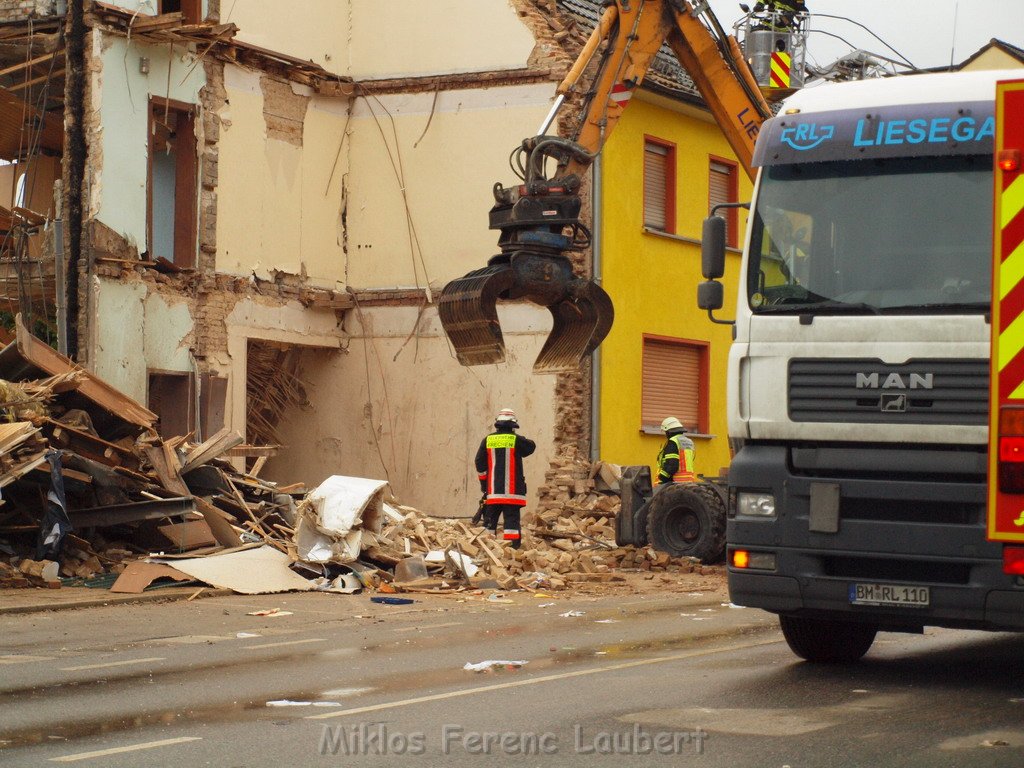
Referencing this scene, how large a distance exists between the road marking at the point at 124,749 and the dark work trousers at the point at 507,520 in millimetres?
11313

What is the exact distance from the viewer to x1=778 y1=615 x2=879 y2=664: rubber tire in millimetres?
9945

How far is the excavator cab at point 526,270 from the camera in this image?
13914 millimetres

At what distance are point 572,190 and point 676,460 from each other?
18.9 feet

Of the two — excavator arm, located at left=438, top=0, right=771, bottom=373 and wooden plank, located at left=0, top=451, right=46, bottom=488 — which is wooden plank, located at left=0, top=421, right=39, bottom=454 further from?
excavator arm, located at left=438, top=0, right=771, bottom=373

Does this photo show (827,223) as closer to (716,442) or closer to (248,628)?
(248,628)

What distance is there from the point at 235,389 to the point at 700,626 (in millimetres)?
13331

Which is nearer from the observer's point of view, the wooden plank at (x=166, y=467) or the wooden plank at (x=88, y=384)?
the wooden plank at (x=88, y=384)

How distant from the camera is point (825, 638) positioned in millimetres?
9961

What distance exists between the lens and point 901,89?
30.4 feet

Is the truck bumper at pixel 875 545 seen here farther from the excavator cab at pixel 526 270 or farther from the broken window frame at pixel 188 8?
the broken window frame at pixel 188 8

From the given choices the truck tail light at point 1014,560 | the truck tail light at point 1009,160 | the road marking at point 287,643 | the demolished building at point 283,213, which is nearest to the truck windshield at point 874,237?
the truck tail light at point 1009,160

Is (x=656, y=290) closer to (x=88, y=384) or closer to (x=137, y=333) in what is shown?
(x=137, y=333)

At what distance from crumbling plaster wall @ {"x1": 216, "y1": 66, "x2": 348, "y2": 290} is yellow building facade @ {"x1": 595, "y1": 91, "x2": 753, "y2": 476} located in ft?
16.2

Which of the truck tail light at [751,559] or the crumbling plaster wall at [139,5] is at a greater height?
the crumbling plaster wall at [139,5]
